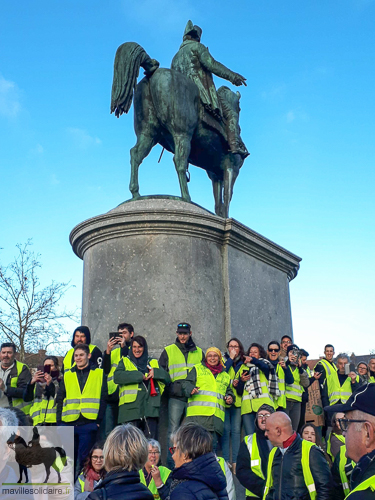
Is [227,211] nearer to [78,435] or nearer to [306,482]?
[78,435]

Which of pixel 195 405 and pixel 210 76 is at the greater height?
pixel 210 76

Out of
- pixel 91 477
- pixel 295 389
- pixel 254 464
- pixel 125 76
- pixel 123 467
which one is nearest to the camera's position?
pixel 123 467

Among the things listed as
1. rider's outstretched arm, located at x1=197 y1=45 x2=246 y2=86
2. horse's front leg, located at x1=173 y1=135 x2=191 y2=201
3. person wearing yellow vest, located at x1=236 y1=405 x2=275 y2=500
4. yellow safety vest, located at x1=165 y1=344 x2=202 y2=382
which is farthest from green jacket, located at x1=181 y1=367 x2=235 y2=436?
rider's outstretched arm, located at x1=197 y1=45 x2=246 y2=86

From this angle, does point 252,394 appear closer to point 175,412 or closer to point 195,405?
point 195,405

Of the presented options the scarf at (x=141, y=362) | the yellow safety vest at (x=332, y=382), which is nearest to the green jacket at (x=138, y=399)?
the scarf at (x=141, y=362)

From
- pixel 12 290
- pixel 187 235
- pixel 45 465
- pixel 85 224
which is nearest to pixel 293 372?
pixel 187 235

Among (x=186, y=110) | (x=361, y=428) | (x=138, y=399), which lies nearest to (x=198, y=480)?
(x=361, y=428)

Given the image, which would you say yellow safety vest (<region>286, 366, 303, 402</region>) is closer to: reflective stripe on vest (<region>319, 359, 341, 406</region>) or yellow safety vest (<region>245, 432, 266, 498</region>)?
reflective stripe on vest (<region>319, 359, 341, 406</region>)

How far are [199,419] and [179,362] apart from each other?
0.76 meters

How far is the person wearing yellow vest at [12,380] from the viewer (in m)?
7.12

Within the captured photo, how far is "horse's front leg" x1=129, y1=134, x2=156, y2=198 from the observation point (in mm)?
10234

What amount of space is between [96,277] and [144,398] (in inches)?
115

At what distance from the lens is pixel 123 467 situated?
343 centimetres

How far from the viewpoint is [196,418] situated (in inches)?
280
